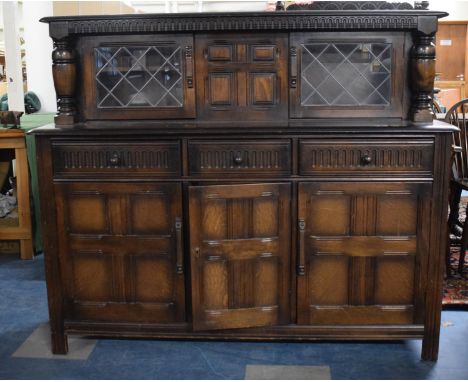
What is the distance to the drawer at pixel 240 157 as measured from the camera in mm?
2475

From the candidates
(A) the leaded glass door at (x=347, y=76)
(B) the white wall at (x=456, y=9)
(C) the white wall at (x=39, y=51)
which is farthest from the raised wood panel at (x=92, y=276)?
(B) the white wall at (x=456, y=9)

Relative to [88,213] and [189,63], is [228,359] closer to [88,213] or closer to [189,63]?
[88,213]

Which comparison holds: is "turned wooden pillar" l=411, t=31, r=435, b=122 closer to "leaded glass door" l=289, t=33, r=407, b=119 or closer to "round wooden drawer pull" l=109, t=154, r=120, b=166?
"leaded glass door" l=289, t=33, r=407, b=119

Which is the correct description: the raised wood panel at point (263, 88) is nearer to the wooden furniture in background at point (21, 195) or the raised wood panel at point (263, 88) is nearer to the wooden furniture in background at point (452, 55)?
the wooden furniture in background at point (21, 195)

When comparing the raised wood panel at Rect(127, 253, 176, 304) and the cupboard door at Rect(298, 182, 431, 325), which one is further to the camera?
the raised wood panel at Rect(127, 253, 176, 304)

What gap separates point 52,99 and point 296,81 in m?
3.55

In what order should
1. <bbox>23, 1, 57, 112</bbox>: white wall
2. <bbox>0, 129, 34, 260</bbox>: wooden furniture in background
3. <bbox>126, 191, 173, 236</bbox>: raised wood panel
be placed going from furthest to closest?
<bbox>23, 1, 57, 112</bbox>: white wall, <bbox>0, 129, 34, 260</bbox>: wooden furniture in background, <bbox>126, 191, 173, 236</bbox>: raised wood panel

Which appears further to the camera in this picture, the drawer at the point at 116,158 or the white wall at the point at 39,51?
the white wall at the point at 39,51

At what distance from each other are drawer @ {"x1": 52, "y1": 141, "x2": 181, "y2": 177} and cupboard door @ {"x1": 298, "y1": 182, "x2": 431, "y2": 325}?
58 cm

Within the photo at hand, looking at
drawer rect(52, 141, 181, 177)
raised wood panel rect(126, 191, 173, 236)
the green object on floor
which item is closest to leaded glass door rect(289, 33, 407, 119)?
drawer rect(52, 141, 181, 177)

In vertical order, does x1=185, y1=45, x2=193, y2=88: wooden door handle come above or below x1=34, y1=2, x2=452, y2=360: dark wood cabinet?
above

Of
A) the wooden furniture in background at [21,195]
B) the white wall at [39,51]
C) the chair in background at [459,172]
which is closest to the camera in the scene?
the chair in background at [459,172]

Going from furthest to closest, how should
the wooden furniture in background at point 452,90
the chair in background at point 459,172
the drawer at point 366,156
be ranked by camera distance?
the wooden furniture in background at point 452,90, the chair in background at point 459,172, the drawer at point 366,156

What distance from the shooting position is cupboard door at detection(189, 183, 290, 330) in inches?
98.3
